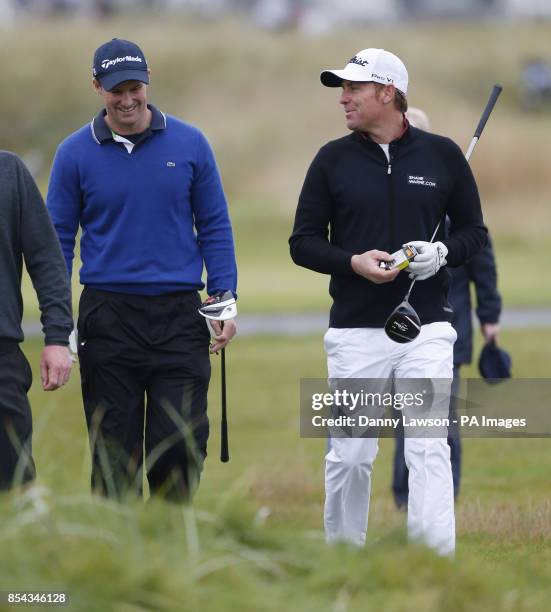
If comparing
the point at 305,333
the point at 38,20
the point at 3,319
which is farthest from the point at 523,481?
the point at 38,20


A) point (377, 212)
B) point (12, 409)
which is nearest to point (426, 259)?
point (377, 212)

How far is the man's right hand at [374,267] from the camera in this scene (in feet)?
23.5

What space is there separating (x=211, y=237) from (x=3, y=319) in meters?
1.36

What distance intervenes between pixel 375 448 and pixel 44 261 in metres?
1.84

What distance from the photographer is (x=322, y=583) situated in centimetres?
469

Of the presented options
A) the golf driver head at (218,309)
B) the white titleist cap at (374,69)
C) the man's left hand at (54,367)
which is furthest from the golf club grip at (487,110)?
the man's left hand at (54,367)

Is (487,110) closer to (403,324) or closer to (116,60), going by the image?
(403,324)

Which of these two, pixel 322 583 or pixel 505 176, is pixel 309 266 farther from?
pixel 505 176

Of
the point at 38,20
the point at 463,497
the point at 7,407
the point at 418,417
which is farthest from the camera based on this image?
the point at 38,20

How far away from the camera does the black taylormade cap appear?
23.9 ft

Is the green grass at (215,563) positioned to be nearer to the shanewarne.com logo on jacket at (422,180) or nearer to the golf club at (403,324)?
the golf club at (403,324)

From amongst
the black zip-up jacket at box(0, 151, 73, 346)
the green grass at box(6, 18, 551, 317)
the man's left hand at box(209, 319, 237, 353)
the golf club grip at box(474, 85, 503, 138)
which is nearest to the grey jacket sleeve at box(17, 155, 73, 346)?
the black zip-up jacket at box(0, 151, 73, 346)

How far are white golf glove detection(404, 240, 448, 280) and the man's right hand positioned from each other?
96 mm

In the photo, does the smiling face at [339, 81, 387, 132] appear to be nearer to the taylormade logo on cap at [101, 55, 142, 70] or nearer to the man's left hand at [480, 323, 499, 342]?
the taylormade logo on cap at [101, 55, 142, 70]
